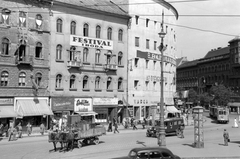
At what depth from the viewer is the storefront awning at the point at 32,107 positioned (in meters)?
34.9

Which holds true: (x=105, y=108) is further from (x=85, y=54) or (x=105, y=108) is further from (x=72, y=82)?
(x=85, y=54)

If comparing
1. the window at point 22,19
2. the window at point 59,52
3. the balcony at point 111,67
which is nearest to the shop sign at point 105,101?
the balcony at point 111,67

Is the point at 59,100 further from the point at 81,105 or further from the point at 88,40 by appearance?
the point at 88,40

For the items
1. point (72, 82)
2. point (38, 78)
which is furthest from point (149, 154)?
point (72, 82)

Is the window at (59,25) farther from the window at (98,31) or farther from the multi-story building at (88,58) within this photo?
the window at (98,31)

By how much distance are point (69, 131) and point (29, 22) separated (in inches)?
763

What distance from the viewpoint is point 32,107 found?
117ft

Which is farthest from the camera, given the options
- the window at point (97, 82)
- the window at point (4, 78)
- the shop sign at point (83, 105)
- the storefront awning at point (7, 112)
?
the window at point (97, 82)

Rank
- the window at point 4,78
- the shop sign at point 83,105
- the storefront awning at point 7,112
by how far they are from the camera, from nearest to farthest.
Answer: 1. the storefront awning at point 7,112
2. the window at point 4,78
3. the shop sign at point 83,105

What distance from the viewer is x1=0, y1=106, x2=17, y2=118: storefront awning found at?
1308 inches

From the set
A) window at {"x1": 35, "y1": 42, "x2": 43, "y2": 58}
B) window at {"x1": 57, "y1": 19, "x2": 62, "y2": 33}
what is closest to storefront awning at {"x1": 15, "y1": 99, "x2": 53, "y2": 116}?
window at {"x1": 35, "y1": 42, "x2": 43, "y2": 58}

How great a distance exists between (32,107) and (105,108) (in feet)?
38.6

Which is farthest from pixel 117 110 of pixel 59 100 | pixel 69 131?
pixel 69 131

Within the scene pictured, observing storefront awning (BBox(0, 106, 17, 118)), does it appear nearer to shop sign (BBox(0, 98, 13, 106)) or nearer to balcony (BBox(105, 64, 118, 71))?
shop sign (BBox(0, 98, 13, 106))
